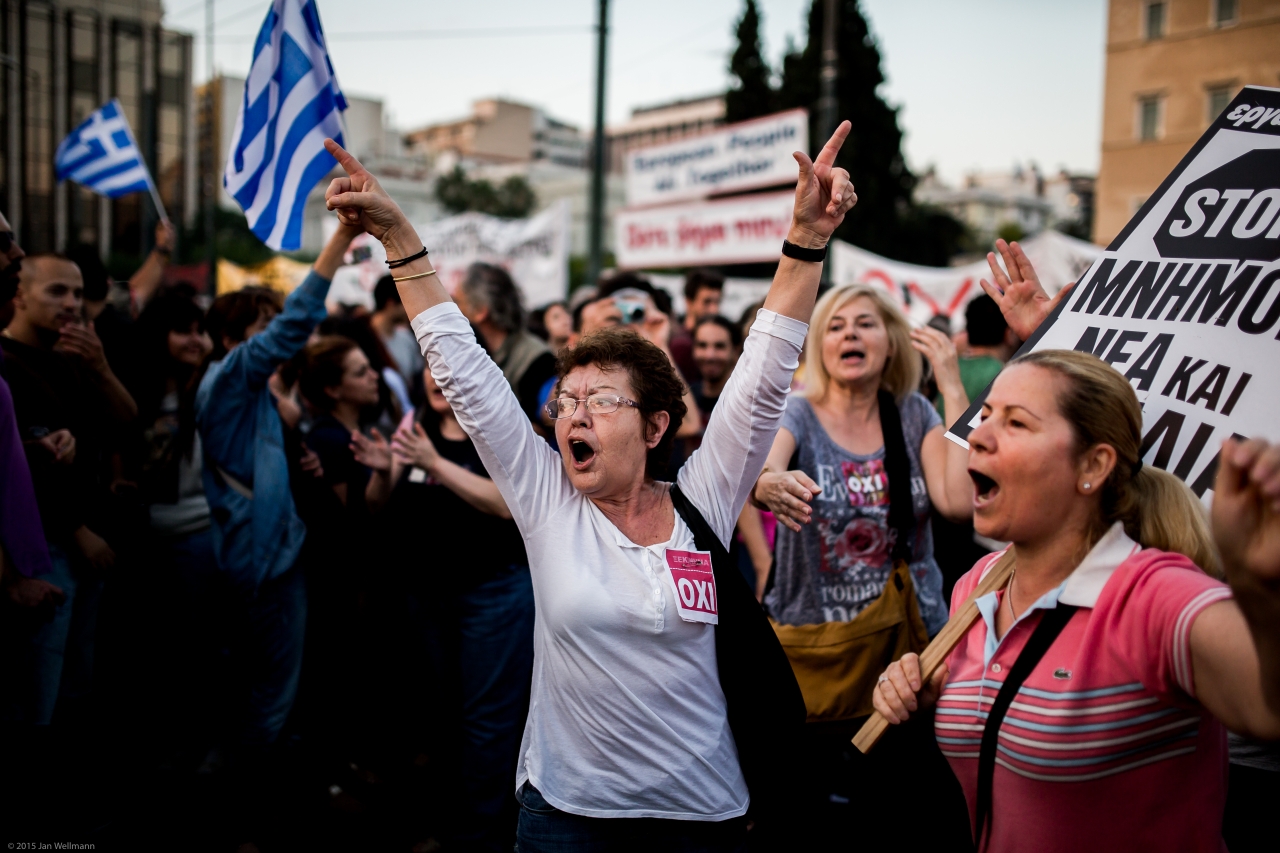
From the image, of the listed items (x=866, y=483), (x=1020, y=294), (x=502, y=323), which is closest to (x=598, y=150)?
(x=502, y=323)

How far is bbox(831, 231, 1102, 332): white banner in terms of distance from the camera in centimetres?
1006

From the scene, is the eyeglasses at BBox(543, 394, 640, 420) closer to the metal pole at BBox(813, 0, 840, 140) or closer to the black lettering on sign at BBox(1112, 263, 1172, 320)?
the black lettering on sign at BBox(1112, 263, 1172, 320)

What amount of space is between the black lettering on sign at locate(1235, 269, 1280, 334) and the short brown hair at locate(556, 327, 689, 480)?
1.24 meters

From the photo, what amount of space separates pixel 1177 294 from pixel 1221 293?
4.5 inches

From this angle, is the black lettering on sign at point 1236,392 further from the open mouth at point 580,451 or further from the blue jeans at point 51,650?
the blue jeans at point 51,650

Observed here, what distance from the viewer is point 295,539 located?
13.3ft

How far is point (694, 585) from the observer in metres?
2.17

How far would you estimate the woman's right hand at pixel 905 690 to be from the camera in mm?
2029

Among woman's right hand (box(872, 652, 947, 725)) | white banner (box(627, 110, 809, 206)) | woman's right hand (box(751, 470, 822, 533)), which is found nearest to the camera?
woman's right hand (box(872, 652, 947, 725))

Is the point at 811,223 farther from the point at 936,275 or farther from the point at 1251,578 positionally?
the point at 936,275

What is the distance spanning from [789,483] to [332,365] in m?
2.94

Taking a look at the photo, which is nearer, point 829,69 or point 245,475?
point 245,475

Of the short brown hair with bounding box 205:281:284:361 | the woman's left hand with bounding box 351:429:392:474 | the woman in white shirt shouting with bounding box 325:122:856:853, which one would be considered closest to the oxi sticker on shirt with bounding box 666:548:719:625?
the woman in white shirt shouting with bounding box 325:122:856:853

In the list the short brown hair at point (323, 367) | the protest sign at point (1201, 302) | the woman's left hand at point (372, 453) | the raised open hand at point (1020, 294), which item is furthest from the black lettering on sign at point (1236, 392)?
the short brown hair at point (323, 367)
